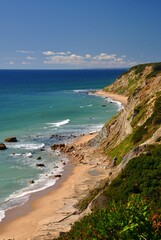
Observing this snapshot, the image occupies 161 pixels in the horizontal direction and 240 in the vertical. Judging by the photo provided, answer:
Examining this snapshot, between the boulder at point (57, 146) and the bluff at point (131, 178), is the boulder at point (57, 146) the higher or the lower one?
the lower one

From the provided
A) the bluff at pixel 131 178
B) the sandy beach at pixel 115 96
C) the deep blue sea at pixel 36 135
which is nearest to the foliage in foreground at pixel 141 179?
the bluff at pixel 131 178

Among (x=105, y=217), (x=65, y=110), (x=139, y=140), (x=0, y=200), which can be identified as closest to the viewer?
(x=105, y=217)

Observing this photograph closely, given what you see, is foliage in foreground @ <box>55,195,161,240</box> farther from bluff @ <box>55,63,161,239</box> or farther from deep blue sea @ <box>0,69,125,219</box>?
deep blue sea @ <box>0,69,125,219</box>

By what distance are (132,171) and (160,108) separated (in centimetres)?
2106

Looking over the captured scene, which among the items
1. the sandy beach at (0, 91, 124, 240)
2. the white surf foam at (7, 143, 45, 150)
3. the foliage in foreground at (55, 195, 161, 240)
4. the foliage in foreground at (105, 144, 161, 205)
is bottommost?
the white surf foam at (7, 143, 45, 150)

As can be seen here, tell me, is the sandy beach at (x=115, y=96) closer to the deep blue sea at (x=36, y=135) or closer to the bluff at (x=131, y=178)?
the deep blue sea at (x=36, y=135)

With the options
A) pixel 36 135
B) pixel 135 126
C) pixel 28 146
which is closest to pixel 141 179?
pixel 135 126

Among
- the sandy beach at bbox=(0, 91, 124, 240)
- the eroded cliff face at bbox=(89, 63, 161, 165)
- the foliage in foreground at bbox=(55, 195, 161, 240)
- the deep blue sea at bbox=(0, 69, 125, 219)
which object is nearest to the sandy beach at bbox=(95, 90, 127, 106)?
the deep blue sea at bbox=(0, 69, 125, 219)

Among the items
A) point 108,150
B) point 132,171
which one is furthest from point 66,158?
point 132,171

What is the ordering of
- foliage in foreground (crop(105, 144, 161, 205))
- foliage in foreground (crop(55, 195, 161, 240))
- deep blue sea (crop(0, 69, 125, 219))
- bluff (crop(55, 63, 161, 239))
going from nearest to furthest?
foliage in foreground (crop(55, 195, 161, 240)), bluff (crop(55, 63, 161, 239)), foliage in foreground (crop(105, 144, 161, 205)), deep blue sea (crop(0, 69, 125, 219))

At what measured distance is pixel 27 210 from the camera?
37250 millimetres

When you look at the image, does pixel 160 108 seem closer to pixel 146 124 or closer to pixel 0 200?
pixel 146 124

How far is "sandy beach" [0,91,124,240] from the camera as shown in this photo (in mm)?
30938

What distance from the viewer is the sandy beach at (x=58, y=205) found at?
102ft
